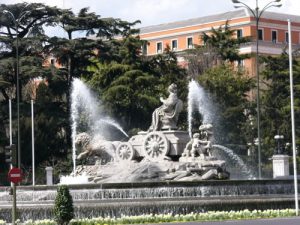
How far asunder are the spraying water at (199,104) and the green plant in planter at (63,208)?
24705 mm

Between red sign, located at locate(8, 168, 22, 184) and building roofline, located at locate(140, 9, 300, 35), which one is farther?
building roofline, located at locate(140, 9, 300, 35)

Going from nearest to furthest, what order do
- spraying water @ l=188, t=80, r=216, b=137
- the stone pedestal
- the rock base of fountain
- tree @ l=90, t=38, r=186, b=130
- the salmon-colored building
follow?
the rock base of fountain
spraying water @ l=188, t=80, r=216, b=137
the stone pedestal
tree @ l=90, t=38, r=186, b=130
the salmon-colored building

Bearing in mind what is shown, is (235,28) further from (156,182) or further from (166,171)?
(156,182)

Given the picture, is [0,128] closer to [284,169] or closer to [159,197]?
[284,169]

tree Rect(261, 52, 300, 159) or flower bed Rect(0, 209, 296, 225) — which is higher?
tree Rect(261, 52, 300, 159)

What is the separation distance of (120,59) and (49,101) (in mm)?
6800

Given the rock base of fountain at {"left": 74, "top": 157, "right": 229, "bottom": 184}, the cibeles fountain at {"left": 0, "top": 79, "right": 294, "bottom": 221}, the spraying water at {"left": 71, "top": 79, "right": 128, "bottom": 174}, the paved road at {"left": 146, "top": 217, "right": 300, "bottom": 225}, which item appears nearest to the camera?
the paved road at {"left": 146, "top": 217, "right": 300, "bottom": 225}

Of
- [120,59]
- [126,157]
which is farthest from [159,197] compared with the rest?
[120,59]

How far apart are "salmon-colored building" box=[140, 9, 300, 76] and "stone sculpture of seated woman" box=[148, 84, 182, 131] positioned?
5772cm

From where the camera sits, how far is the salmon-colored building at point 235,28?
113 metres

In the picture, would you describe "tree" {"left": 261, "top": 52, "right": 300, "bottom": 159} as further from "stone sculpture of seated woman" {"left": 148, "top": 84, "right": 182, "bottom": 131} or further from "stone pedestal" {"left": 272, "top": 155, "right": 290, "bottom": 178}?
"stone sculpture of seated woman" {"left": 148, "top": 84, "right": 182, "bottom": 131}

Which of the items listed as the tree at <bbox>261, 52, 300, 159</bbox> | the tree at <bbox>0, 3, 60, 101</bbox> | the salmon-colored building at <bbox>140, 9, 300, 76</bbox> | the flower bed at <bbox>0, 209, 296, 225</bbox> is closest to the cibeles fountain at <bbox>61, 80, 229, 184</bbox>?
the flower bed at <bbox>0, 209, 296, 225</bbox>

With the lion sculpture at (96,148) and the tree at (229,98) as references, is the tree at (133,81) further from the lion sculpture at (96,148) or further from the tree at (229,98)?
the lion sculpture at (96,148)

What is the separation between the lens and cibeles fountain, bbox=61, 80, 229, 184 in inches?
1897
